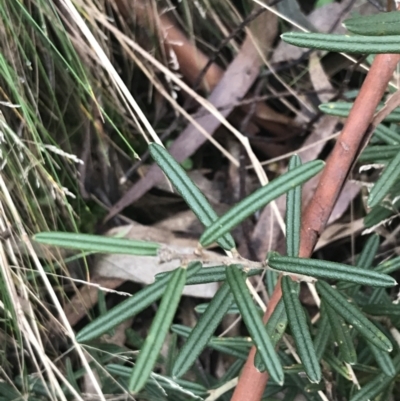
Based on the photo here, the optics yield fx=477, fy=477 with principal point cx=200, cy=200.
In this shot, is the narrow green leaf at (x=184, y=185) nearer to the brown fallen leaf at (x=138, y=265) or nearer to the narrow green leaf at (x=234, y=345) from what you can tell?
the narrow green leaf at (x=234, y=345)

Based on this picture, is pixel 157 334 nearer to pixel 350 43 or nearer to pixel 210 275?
pixel 210 275

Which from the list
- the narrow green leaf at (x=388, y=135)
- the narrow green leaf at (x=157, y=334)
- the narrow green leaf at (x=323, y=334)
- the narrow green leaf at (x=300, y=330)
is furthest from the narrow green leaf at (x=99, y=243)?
the narrow green leaf at (x=388, y=135)

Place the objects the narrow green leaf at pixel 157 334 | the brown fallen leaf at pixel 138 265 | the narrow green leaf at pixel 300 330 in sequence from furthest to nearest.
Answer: the brown fallen leaf at pixel 138 265
the narrow green leaf at pixel 300 330
the narrow green leaf at pixel 157 334

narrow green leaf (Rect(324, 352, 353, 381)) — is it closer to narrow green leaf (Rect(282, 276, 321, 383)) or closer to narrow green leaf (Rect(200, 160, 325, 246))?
narrow green leaf (Rect(282, 276, 321, 383))

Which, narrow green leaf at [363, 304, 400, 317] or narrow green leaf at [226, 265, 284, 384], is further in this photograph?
narrow green leaf at [363, 304, 400, 317]

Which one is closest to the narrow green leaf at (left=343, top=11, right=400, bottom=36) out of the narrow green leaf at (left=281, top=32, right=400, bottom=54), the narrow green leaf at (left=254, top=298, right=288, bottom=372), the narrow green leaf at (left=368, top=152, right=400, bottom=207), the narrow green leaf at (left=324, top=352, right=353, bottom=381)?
the narrow green leaf at (left=281, top=32, right=400, bottom=54)

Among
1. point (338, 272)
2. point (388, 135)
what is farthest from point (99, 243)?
point (388, 135)
